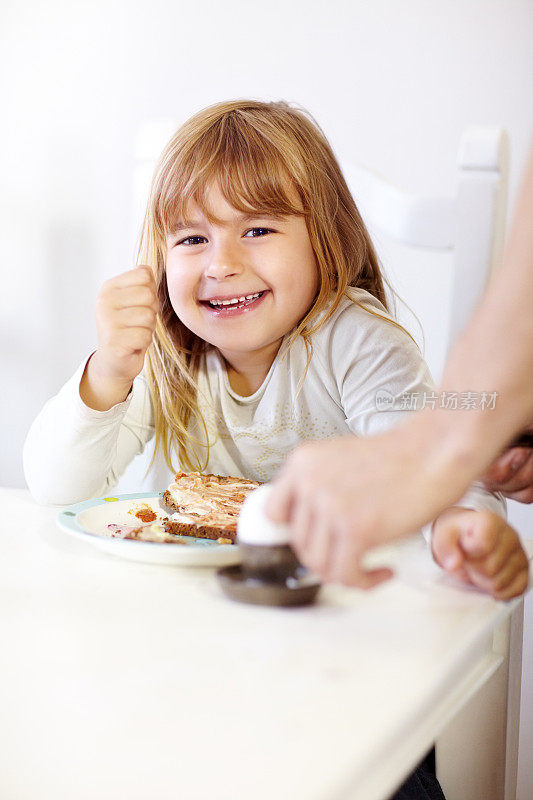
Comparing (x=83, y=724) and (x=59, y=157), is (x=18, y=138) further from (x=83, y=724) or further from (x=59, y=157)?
→ (x=83, y=724)

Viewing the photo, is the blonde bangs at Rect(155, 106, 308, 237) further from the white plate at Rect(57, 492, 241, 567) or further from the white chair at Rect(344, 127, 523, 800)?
the white plate at Rect(57, 492, 241, 567)

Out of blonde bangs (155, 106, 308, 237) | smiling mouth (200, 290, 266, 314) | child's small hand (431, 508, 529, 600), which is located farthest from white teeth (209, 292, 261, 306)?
child's small hand (431, 508, 529, 600)

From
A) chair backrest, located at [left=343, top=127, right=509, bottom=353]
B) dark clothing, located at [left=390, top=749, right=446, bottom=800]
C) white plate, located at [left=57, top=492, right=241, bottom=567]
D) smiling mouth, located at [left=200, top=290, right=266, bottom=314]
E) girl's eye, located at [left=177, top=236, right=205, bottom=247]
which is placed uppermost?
chair backrest, located at [left=343, top=127, right=509, bottom=353]

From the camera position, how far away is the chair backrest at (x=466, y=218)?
77 cm

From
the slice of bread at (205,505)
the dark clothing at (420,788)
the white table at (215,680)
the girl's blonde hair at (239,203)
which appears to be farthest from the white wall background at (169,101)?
the white table at (215,680)

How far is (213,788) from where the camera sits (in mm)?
334

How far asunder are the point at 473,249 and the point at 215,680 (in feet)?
1.69

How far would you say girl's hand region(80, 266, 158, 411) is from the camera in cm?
97

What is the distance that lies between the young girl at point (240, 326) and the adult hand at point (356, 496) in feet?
1.77

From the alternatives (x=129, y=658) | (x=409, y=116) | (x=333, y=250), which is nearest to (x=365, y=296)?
(x=333, y=250)

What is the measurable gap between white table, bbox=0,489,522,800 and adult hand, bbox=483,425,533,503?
0.30 feet

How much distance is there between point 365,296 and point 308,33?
733mm

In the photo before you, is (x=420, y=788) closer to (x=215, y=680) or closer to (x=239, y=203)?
(x=215, y=680)

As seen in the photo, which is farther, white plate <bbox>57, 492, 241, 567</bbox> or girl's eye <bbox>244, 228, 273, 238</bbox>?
girl's eye <bbox>244, 228, 273, 238</bbox>
